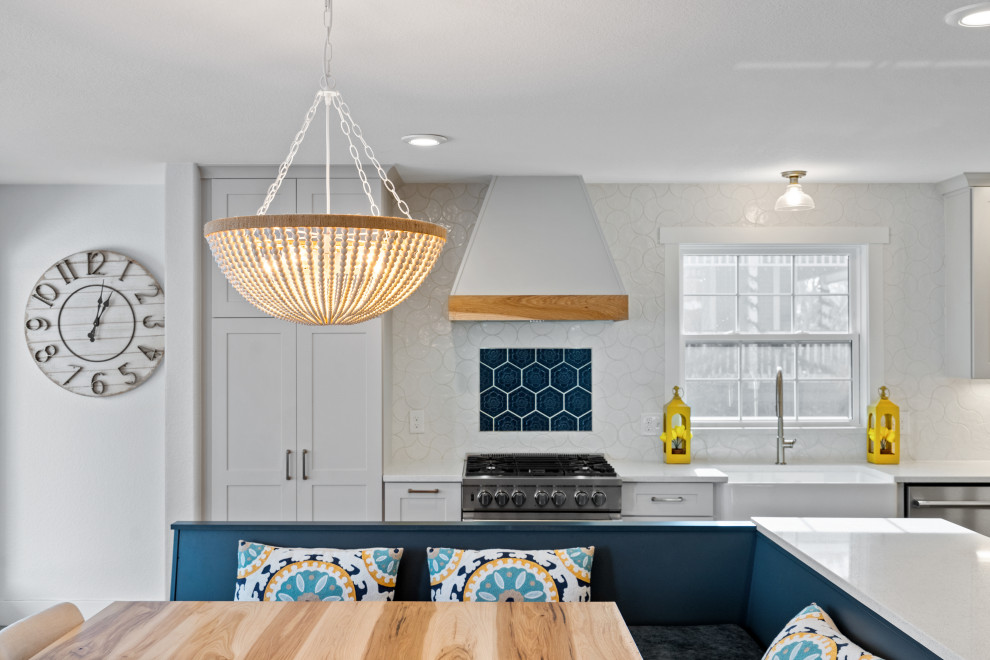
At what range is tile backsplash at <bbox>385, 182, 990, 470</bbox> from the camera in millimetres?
4223

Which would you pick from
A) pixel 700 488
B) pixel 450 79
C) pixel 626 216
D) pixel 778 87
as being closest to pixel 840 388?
pixel 700 488

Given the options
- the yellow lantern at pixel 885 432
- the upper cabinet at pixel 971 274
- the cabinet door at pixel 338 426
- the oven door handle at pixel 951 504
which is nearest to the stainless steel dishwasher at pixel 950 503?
the oven door handle at pixel 951 504

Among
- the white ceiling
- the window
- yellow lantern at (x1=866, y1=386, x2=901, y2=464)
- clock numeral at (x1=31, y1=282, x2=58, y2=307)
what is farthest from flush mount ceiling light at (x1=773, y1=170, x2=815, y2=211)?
clock numeral at (x1=31, y1=282, x2=58, y2=307)

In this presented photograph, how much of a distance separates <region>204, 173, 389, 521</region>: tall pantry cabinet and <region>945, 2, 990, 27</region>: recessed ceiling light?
8.04ft

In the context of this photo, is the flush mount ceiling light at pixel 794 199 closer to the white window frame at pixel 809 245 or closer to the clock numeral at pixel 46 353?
the white window frame at pixel 809 245

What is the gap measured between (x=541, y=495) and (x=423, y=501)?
0.57 meters

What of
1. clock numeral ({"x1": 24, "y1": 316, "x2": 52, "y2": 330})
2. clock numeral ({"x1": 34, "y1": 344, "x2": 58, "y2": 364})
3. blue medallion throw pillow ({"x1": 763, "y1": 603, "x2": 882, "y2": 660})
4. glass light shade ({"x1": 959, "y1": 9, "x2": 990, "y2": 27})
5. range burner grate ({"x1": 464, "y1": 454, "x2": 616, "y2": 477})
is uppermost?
Answer: glass light shade ({"x1": 959, "y1": 9, "x2": 990, "y2": 27})

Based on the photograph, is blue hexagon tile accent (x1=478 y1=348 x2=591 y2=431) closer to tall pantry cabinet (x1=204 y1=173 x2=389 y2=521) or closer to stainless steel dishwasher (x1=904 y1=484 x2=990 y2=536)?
tall pantry cabinet (x1=204 y1=173 x2=389 y2=521)

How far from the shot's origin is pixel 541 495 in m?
3.59

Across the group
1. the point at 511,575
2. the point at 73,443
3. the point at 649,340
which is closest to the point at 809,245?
the point at 649,340

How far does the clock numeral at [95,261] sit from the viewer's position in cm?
418

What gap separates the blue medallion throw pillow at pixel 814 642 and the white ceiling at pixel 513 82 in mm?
1490

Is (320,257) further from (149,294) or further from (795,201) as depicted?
(149,294)

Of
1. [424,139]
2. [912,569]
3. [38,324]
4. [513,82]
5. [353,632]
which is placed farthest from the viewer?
[38,324]
